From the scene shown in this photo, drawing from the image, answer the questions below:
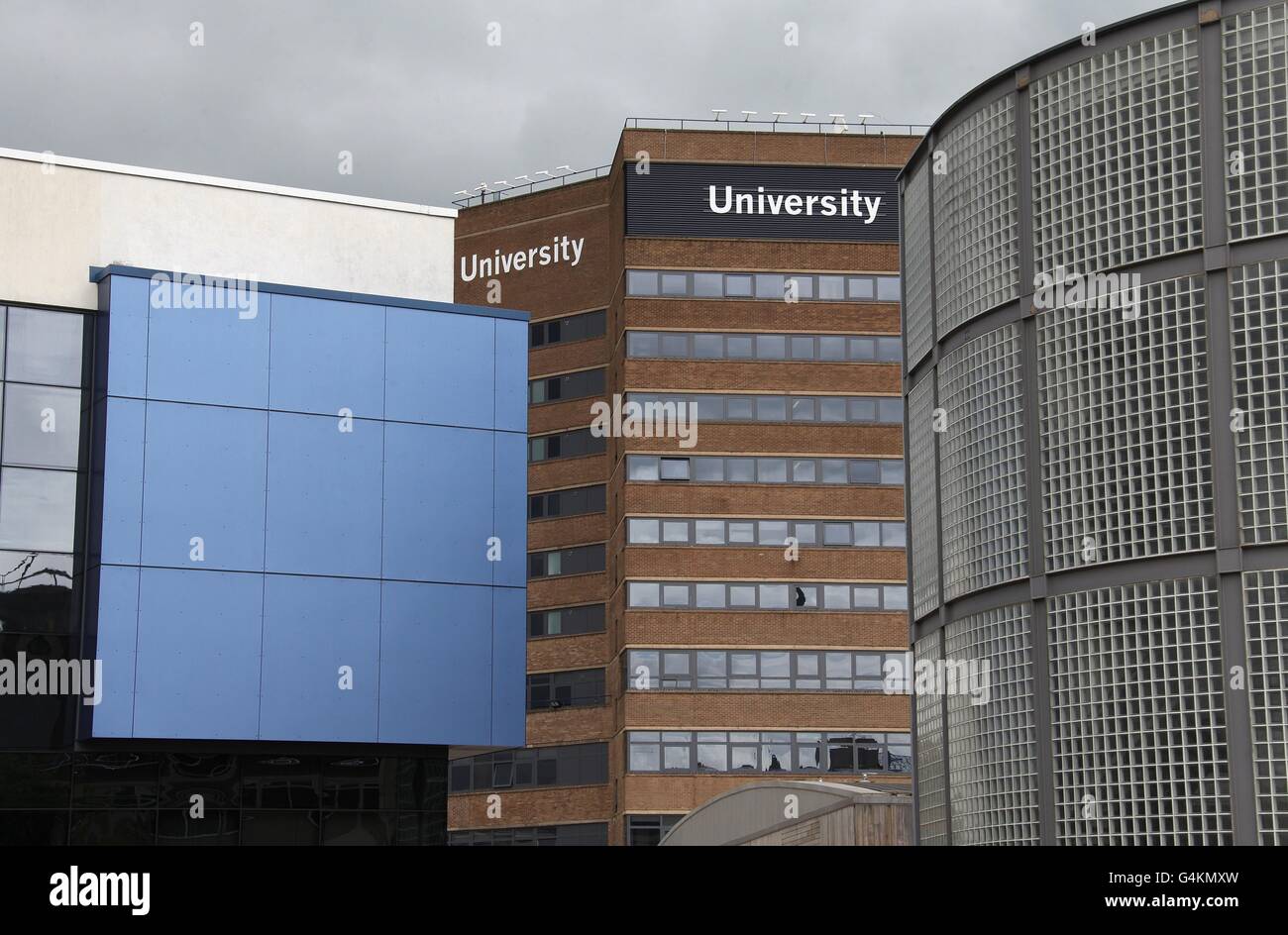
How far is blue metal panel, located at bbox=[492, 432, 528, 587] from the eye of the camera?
3503 centimetres

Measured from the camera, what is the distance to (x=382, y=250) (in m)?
36.9

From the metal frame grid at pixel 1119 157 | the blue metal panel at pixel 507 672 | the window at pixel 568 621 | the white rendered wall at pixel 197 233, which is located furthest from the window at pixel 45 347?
the window at pixel 568 621

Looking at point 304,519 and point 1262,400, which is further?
point 304,519

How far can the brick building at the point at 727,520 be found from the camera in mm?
65375

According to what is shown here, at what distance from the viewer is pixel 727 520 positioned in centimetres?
6756

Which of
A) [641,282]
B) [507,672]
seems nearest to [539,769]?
[641,282]

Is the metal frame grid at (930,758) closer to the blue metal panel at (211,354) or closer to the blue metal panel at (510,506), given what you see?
the blue metal panel at (510,506)

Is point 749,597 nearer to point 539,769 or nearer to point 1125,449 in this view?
point 539,769

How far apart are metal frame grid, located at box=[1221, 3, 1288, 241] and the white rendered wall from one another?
2413 centimetres

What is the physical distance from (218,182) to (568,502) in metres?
40.2

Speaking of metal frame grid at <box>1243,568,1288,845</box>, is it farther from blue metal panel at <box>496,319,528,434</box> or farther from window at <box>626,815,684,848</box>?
window at <box>626,815,684,848</box>

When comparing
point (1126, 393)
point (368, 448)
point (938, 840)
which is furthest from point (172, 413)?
point (1126, 393)
